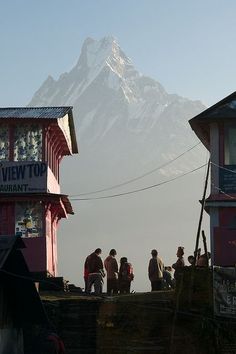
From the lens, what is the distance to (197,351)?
20.2 meters

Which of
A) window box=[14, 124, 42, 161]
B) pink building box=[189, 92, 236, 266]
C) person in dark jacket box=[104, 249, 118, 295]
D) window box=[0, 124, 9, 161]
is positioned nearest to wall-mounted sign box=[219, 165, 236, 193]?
pink building box=[189, 92, 236, 266]

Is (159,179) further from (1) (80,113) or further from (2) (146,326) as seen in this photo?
(2) (146,326)

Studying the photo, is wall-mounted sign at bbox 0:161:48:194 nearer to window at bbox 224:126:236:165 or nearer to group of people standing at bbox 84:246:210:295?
group of people standing at bbox 84:246:210:295

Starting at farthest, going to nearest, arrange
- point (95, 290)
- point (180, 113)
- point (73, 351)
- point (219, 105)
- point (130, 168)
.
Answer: point (180, 113) < point (130, 168) < point (219, 105) < point (95, 290) < point (73, 351)

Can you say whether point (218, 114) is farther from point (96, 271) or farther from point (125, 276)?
point (96, 271)

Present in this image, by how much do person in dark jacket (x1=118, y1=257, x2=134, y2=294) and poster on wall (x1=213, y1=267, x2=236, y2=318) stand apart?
5.38 meters

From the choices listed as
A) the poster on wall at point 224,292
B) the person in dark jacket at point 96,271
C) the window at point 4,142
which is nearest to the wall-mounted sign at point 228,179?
the person in dark jacket at point 96,271

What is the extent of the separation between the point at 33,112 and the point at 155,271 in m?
8.70

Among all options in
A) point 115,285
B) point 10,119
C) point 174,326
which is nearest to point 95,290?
point 115,285

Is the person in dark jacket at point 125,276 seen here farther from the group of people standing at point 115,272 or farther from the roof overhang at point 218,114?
the roof overhang at point 218,114

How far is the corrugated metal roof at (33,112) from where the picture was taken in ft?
97.4

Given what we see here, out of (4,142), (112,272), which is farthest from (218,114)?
(4,142)

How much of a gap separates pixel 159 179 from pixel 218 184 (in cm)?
13480

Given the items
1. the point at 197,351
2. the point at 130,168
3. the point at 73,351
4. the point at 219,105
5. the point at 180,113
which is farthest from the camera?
the point at 180,113
